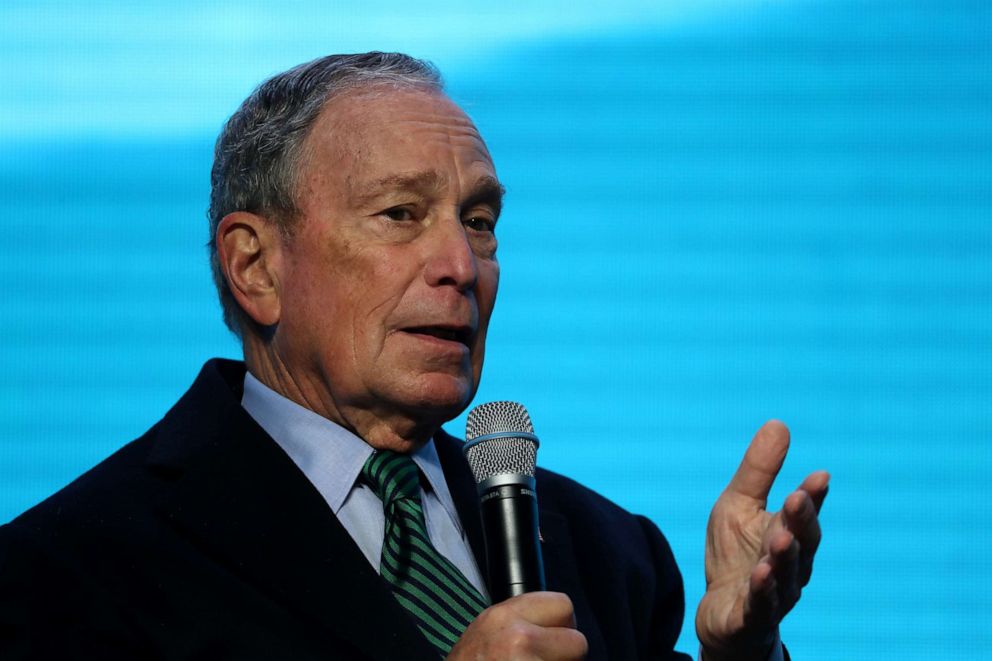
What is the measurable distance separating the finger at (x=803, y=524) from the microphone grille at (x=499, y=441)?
1.27 feet

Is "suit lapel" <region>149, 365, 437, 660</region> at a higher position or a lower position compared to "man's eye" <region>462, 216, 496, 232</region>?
lower

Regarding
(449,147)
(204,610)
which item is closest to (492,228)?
(449,147)

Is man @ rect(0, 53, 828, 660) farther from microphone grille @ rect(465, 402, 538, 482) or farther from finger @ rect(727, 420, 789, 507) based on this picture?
microphone grille @ rect(465, 402, 538, 482)

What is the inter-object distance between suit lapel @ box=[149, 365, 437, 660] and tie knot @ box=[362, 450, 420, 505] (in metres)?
0.14

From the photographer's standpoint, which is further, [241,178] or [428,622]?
[241,178]

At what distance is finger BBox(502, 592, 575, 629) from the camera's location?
166 cm

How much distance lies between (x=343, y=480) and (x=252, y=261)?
0.47 metres

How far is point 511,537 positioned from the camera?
1833 mm

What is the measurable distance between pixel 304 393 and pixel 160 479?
0.32 m

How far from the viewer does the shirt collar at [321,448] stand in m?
2.32

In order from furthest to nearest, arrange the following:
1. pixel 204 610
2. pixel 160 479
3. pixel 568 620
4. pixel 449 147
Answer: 1. pixel 449 147
2. pixel 160 479
3. pixel 204 610
4. pixel 568 620

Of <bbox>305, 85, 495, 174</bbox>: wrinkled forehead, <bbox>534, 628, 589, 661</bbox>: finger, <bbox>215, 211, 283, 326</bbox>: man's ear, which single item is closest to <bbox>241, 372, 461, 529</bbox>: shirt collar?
<bbox>215, 211, 283, 326</bbox>: man's ear

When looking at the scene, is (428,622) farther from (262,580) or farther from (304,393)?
(304,393)

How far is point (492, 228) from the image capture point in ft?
8.27
